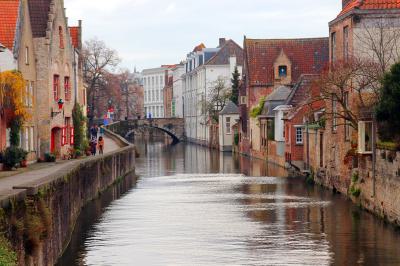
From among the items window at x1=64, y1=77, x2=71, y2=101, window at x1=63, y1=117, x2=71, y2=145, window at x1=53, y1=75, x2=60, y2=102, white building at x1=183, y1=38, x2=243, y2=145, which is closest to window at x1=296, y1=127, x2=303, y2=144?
window at x1=63, y1=117, x2=71, y2=145

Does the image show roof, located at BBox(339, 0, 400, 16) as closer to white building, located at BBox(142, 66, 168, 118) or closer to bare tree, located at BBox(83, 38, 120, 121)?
bare tree, located at BBox(83, 38, 120, 121)

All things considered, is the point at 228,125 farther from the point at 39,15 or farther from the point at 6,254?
the point at 6,254

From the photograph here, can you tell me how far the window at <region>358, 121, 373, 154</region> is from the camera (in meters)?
33.6

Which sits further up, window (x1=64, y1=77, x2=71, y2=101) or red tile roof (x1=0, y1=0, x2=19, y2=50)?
red tile roof (x1=0, y1=0, x2=19, y2=50)

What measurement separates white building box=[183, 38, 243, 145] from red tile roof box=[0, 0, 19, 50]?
218ft

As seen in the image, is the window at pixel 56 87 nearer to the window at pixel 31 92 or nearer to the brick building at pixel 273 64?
the window at pixel 31 92

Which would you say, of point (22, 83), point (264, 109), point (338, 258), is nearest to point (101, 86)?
point (264, 109)

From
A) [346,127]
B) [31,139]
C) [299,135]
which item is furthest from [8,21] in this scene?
[299,135]

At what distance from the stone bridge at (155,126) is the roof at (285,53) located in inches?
1359

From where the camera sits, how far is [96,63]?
95438mm

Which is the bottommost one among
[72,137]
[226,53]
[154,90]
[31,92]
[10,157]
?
[10,157]

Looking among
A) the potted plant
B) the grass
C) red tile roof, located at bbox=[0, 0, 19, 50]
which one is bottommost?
the grass

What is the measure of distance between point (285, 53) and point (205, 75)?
35.3m

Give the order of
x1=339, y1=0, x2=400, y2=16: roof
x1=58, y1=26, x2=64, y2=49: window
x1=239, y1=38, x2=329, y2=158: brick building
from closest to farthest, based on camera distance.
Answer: x1=339, y1=0, x2=400, y2=16: roof, x1=58, y1=26, x2=64, y2=49: window, x1=239, y1=38, x2=329, y2=158: brick building
